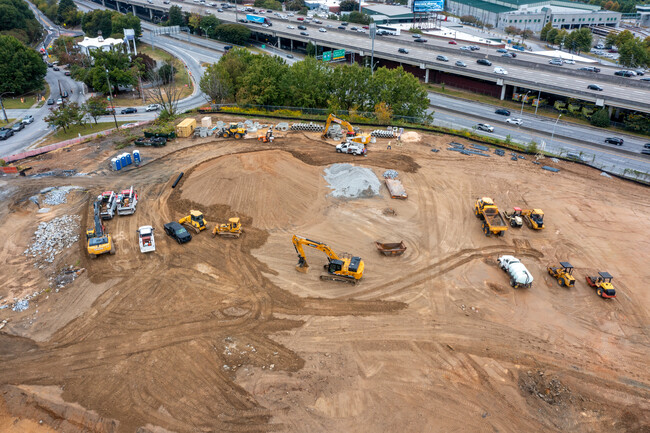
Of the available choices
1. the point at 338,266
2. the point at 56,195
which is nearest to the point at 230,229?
the point at 338,266

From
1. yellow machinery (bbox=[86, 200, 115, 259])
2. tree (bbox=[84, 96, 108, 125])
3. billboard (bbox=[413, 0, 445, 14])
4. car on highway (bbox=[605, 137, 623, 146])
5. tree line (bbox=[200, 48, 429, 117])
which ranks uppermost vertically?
billboard (bbox=[413, 0, 445, 14])

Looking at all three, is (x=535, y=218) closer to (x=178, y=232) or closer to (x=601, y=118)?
(x=178, y=232)

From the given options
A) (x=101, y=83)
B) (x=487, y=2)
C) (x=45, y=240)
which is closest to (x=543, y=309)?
(x=45, y=240)

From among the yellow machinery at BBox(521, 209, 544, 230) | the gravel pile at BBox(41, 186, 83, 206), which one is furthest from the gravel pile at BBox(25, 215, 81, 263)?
the yellow machinery at BBox(521, 209, 544, 230)

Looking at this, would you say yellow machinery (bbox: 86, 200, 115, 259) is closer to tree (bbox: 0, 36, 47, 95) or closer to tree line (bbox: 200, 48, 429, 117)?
tree line (bbox: 200, 48, 429, 117)

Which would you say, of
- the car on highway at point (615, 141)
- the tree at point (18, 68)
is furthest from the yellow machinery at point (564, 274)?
the tree at point (18, 68)

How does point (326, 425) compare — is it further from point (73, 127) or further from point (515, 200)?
point (73, 127)

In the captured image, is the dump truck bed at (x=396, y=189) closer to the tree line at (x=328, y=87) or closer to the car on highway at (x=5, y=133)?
the tree line at (x=328, y=87)

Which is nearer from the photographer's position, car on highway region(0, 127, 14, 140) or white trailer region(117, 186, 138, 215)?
white trailer region(117, 186, 138, 215)
